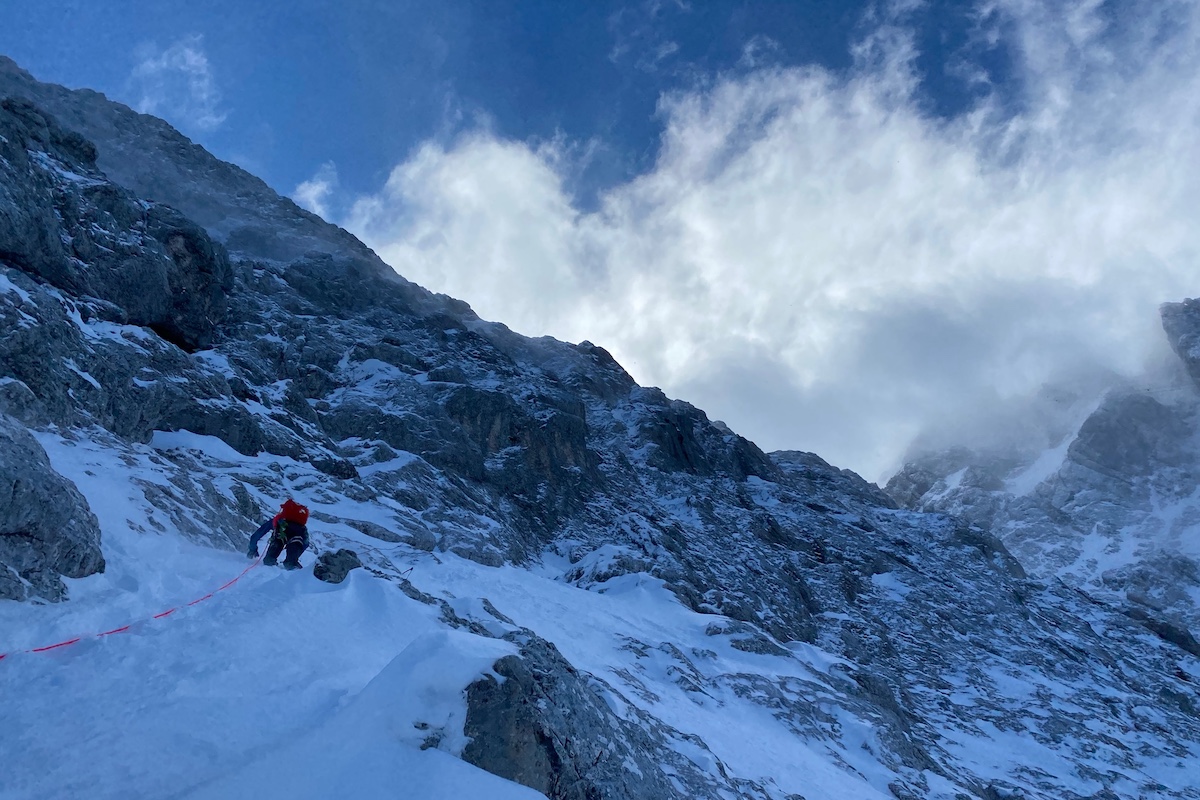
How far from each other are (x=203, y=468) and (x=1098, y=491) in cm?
14714

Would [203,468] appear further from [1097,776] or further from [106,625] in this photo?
[1097,776]

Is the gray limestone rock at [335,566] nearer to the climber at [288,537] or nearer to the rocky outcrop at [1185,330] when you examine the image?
the climber at [288,537]

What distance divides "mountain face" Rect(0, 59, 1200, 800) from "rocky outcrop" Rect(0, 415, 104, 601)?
5 centimetres

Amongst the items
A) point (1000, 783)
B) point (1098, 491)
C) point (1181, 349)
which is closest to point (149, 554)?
point (1000, 783)

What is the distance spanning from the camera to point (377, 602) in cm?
1338

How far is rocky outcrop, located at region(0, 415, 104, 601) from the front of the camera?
9789 millimetres

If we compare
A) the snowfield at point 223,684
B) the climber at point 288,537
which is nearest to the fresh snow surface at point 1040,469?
the climber at point 288,537

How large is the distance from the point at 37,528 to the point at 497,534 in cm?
3093

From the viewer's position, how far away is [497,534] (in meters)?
40.6

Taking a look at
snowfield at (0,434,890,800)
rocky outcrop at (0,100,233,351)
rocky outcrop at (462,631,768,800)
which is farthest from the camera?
rocky outcrop at (0,100,233,351)

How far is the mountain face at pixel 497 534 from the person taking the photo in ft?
34.8

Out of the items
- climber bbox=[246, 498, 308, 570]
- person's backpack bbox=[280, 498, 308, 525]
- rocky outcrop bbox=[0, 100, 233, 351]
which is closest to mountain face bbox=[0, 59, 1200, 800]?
rocky outcrop bbox=[0, 100, 233, 351]

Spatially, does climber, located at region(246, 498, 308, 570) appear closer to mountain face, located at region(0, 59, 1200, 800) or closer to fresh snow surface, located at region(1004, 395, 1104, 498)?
mountain face, located at region(0, 59, 1200, 800)

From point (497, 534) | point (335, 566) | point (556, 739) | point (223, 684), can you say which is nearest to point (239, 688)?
point (223, 684)
